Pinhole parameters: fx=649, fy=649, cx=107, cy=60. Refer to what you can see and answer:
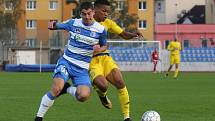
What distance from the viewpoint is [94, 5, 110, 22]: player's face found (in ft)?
39.0

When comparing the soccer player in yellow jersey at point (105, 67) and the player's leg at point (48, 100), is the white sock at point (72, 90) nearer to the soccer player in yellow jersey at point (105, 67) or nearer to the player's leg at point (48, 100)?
the player's leg at point (48, 100)

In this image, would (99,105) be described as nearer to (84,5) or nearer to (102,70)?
(102,70)

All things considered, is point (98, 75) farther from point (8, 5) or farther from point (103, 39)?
point (8, 5)

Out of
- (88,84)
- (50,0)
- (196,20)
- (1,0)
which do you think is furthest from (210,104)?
(196,20)

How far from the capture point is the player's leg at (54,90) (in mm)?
10461

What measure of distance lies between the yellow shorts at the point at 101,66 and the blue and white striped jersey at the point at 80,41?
3.06 ft

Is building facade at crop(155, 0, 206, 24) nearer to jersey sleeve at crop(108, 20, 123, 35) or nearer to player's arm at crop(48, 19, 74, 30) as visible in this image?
jersey sleeve at crop(108, 20, 123, 35)

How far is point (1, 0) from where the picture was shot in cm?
7644

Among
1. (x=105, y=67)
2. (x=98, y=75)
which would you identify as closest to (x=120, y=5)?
(x=105, y=67)

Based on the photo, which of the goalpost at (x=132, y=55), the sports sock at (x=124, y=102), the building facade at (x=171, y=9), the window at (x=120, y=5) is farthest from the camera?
the building facade at (x=171, y=9)

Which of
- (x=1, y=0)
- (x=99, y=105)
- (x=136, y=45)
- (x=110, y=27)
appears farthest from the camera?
(x=1, y=0)

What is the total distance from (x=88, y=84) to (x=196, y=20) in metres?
102

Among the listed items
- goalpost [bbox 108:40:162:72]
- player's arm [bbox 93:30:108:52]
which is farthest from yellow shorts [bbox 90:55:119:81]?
goalpost [bbox 108:40:162:72]

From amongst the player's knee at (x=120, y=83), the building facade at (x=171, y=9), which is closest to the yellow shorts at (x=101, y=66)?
the player's knee at (x=120, y=83)
